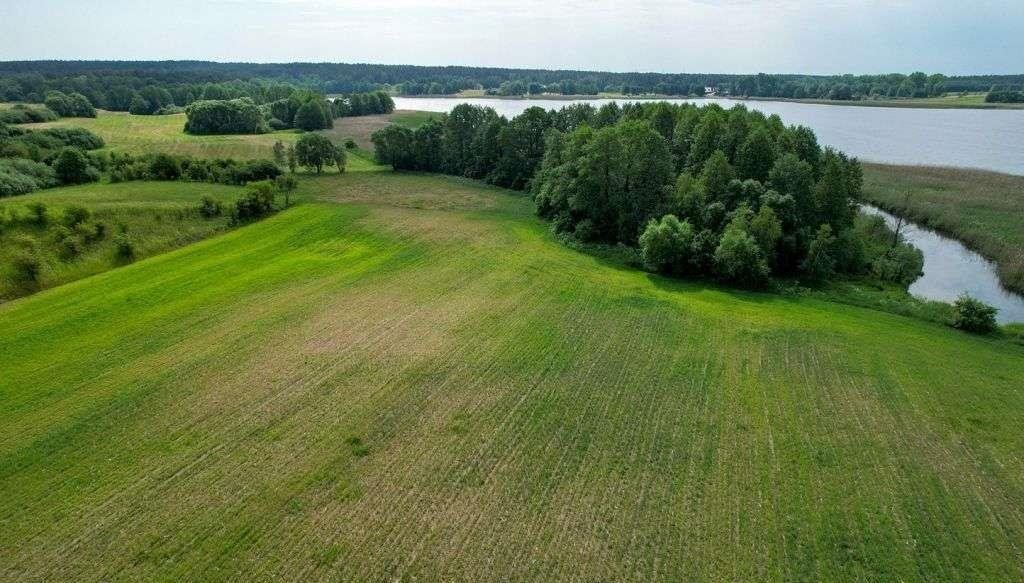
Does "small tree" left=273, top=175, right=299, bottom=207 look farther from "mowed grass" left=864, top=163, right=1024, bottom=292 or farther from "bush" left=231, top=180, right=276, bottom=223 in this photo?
"mowed grass" left=864, top=163, right=1024, bottom=292

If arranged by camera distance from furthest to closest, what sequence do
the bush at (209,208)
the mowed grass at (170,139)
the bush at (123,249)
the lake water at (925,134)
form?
the lake water at (925,134)
the mowed grass at (170,139)
the bush at (209,208)
the bush at (123,249)

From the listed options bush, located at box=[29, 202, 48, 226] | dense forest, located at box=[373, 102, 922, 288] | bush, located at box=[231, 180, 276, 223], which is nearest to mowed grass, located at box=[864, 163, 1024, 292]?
dense forest, located at box=[373, 102, 922, 288]

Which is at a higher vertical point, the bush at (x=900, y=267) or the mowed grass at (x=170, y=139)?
the mowed grass at (x=170, y=139)

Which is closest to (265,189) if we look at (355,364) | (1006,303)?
(355,364)

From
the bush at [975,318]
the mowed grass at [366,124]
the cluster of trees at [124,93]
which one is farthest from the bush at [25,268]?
the cluster of trees at [124,93]

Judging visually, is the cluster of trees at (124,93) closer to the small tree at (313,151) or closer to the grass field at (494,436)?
the small tree at (313,151)
